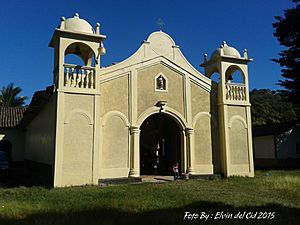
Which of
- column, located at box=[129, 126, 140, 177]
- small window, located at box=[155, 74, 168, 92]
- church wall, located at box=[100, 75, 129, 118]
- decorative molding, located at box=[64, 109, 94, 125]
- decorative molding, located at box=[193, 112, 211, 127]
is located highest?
small window, located at box=[155, 74, 168, 92]

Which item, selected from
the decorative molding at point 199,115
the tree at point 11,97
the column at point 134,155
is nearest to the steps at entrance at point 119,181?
the column at point 134,155

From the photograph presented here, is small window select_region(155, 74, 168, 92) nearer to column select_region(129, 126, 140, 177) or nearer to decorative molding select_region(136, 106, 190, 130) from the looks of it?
decorative molding select_region(136, 106, 190, 130)

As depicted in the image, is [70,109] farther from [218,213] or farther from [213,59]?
[213,59]

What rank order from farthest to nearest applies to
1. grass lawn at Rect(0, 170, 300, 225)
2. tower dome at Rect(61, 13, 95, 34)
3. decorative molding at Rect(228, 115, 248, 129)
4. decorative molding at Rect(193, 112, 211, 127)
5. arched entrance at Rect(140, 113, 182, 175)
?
arched entrance at Rect(140, 113, 182, 175) < decorative molding at Rect(228, 115, 248, 129) < decorative molding at Rect(193, 112, 211, 127) < tower dome at Rect(61, 13, 95, 34) < grass lawn at Rect(0, 170, 300, 225)

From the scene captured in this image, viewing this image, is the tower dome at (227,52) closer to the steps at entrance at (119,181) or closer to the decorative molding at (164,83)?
the decorative molding at (164,83)

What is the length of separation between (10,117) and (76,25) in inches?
661

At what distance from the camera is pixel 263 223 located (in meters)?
6.73

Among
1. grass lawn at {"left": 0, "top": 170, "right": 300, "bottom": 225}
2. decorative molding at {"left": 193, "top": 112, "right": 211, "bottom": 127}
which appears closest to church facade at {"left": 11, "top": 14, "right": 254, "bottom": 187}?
decorative molding at {"left": 193, "top": 112, "right": 211, "bottom": 127}

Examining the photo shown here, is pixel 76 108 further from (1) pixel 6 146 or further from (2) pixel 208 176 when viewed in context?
(1) pixel 6 146

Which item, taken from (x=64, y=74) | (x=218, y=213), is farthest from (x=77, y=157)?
(x=218, y=213)

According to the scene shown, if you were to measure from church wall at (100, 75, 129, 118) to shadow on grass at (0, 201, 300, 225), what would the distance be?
19.6ft

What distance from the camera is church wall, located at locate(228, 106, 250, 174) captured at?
603 inches

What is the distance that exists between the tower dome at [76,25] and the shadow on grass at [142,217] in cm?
793

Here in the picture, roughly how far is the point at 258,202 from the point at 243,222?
2.90m
